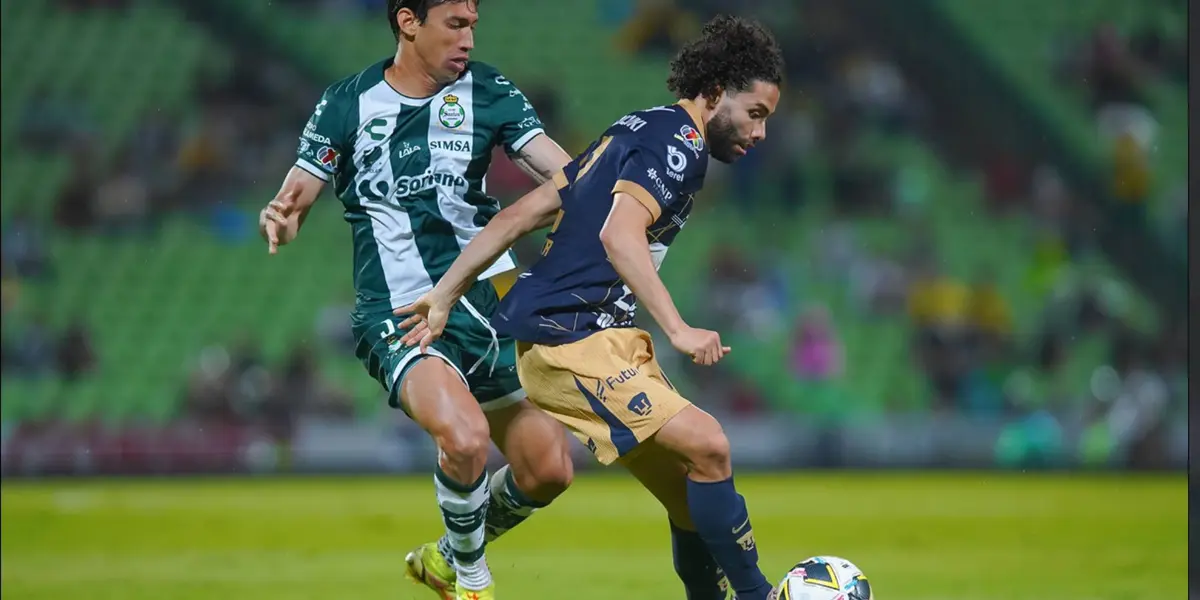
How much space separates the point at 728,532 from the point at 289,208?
214 centimetres

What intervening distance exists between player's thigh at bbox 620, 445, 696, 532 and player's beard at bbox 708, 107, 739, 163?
1.04 metres

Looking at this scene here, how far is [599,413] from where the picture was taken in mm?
4898

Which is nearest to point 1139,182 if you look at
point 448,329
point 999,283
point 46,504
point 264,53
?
point 999,283

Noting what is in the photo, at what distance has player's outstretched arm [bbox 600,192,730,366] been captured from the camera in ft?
14.9

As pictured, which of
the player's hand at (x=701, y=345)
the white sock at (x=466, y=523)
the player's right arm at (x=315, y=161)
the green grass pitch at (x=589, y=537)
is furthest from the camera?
the green grass pitch at (x=589, y=537)

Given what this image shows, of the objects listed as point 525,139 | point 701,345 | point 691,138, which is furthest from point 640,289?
point 525,139

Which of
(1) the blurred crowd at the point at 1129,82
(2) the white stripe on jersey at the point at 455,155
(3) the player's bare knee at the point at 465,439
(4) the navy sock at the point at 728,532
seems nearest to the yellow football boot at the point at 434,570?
(3) the player's bare knee at the point at 465,439

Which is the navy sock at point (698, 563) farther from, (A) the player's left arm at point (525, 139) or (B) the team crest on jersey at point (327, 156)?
(B) the team crest on jersey at point (327, 156)

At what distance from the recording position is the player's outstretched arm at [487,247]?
16.9 feet

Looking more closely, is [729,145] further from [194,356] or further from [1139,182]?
[1139,182]

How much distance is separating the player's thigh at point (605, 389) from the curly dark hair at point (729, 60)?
873 mm

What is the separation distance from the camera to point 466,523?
5.67m

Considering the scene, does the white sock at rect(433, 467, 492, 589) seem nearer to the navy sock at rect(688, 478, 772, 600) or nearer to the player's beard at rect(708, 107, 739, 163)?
the navy sock at rect(688, 478, 772, 600)

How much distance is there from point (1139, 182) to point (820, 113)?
12.3 feet
